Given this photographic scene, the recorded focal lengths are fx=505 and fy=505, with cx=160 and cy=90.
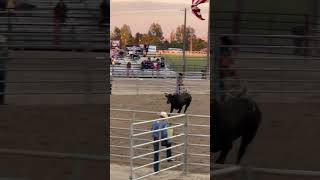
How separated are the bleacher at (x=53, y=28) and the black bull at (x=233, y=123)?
0.40m

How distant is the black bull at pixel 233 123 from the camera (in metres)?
1.40

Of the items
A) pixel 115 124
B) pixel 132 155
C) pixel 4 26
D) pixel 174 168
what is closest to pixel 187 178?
pixel 174 168

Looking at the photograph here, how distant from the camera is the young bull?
2845 mm

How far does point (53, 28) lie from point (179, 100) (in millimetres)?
1539

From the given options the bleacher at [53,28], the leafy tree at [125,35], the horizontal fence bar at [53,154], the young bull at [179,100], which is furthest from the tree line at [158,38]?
the horizontal fence bar at [53,154]

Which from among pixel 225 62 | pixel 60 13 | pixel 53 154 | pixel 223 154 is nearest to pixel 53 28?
pixel 60 13

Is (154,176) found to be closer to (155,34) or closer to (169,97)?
(169,97)

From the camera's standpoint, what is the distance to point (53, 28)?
4.81ft

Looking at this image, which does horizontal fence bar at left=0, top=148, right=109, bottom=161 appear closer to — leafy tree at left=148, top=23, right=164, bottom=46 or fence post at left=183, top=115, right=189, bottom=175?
leafy tree at left=148, top=23, right=164, bottom=46

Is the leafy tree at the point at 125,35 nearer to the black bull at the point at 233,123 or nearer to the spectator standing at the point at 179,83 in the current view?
the spectator standing at the point at 179,83

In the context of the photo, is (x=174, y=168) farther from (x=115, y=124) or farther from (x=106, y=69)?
(x=106, y=69)

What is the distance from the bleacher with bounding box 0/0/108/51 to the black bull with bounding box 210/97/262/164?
0.40 meters

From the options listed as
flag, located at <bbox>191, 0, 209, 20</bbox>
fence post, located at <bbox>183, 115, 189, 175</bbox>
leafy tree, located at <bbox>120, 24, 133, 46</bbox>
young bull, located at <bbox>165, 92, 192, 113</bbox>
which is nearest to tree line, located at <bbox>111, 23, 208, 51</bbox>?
leafy tree, located at <bbox>120, 24, 133, 46</bbox>

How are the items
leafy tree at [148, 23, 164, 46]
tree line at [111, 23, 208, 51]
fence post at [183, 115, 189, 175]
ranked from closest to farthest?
tree line at [111, 23, 208, 51]
leafy tree at [148, 23, 164, 46]
fence post at [183, 115, 189, 175]
